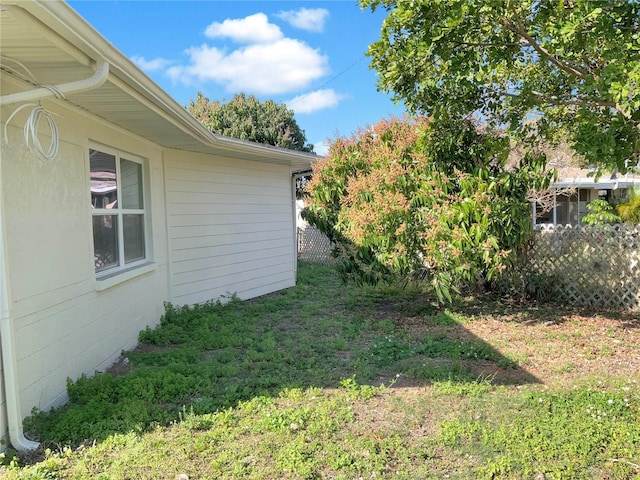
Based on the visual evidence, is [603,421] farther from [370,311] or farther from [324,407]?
[370,311]

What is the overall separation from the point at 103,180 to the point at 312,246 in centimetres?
988

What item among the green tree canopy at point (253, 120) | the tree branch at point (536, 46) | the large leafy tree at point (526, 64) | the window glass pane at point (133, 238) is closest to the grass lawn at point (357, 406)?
the window glass pane at point (133, 238)

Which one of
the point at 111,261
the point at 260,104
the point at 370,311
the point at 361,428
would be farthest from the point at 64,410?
the point at 260,104

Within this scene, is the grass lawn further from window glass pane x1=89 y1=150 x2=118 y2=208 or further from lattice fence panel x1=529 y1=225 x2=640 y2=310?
window glass pane x1=89 y1=150 x2=118 y2=208

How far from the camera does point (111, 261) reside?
5086 millimetres

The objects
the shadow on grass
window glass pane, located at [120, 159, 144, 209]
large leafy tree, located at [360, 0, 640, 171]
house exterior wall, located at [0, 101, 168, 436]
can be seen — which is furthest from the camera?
window glass pane, located at [120, 159, 144, 209]

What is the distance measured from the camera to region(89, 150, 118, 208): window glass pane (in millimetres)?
4641

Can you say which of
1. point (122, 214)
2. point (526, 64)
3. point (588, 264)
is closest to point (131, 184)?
point (122, 214)

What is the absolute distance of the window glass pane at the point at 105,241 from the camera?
4672mm

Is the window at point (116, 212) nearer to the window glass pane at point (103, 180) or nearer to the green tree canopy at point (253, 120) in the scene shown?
the window glass pane at point (103, 180)

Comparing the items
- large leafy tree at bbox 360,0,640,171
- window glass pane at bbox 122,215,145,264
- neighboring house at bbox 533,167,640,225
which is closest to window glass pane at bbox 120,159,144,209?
window glass pane at bbox 122,215,145,264

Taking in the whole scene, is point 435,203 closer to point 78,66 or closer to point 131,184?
point 131,184

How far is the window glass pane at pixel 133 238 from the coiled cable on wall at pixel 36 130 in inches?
73.5

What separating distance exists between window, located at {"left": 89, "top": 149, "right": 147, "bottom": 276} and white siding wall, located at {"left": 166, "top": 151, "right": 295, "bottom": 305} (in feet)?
2.78
